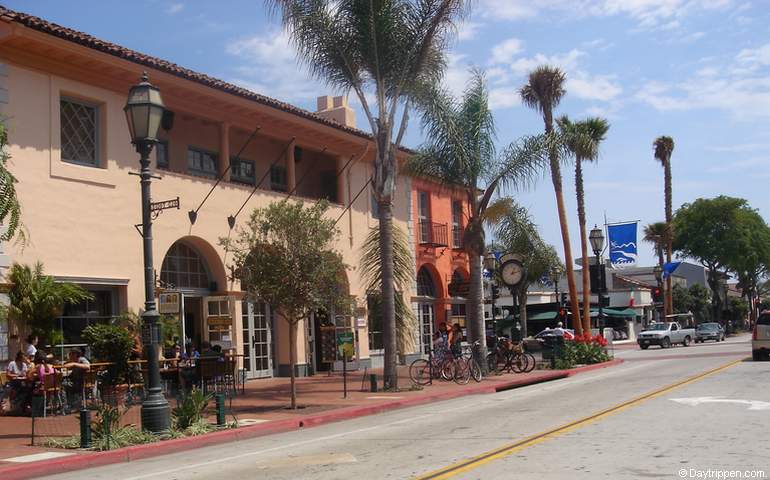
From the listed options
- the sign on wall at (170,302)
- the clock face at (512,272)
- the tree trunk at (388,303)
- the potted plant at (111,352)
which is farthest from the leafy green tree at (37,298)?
the clock face at (512,272)

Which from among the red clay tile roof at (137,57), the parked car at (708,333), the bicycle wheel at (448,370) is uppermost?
the red clay tile roof at (137,57)

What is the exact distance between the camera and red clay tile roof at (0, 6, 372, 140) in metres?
16.4

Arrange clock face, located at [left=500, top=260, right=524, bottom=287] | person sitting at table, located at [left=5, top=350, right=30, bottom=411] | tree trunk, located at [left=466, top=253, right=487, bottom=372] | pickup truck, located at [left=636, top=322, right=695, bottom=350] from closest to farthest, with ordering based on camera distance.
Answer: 1. person sitting at table, located at [left=5, top=350, right=30, bottom=411]
2. tree trunk, located at [left=466, top=253, right=487, bottom=372]
3. clock face, located at [left=500, top=260, right=524, bottom=287]
4. pickup truck, located at [left=636, top=322, right=695, bottom=350]

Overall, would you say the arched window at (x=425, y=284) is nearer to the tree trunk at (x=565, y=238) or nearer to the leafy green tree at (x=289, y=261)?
the tree trunk at (x=565, y=238)

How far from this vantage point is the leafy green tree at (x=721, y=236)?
7106cm

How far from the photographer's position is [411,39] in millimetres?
20250

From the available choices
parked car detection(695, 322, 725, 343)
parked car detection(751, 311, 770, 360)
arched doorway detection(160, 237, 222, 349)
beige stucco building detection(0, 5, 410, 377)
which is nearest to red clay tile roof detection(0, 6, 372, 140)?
beige stucco building detection(0, 5, 410, 377)

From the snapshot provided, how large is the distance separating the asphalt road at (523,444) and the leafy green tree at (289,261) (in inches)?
110

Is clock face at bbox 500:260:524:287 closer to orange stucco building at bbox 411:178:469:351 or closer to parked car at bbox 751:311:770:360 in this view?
orange stucco building at bbox 411:178:469:351

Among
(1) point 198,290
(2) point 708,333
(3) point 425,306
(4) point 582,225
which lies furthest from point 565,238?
(2) point 708,333

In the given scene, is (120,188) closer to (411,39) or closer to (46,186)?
(46,186)

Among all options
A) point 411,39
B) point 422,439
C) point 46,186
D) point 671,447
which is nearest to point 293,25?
point 411,39

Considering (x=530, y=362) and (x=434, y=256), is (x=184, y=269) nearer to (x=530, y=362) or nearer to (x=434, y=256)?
(x=530, y=362)

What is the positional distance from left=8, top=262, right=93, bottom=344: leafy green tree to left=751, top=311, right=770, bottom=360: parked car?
21.0m
